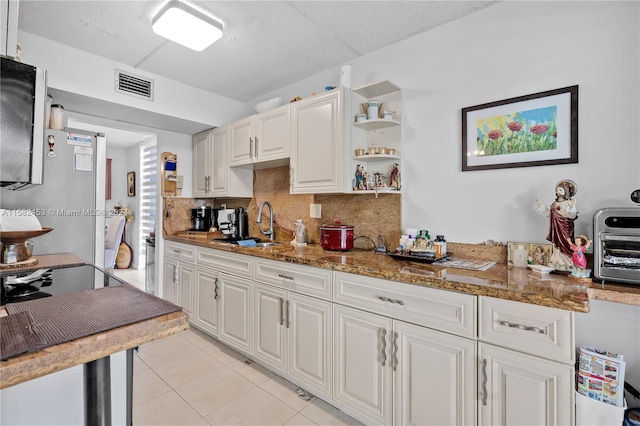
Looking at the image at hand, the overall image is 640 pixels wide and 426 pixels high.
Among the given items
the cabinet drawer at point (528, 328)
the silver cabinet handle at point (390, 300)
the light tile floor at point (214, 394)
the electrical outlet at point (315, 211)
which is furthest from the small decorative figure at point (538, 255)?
the electrical outlet at point (315, 211)

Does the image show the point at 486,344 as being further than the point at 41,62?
No

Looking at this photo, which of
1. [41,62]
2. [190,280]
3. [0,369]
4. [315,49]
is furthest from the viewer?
[190,280]

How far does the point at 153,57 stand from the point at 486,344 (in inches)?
118

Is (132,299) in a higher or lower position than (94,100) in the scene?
lower

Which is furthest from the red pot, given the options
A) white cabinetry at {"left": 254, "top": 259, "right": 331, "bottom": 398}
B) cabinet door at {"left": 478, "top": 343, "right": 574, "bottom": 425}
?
cabinet door at {"left": 478, "top": 343, "right": 574, "bottom": 425}

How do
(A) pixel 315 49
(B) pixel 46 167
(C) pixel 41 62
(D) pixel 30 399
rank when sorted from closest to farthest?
1. (D) pixel 30 399
2. (B) pixel 46 167
3. (C) pixel 41 62
4. (A) pixel 315 49

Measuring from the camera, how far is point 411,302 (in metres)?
1.50

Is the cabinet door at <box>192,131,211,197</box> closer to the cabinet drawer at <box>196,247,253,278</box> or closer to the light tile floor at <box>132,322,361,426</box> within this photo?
the cabinet drawer at <box>196,247,253,278</box>

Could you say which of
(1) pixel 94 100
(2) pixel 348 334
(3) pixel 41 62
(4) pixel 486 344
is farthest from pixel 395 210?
(3) pixel 41 62

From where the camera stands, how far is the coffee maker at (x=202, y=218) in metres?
3.59

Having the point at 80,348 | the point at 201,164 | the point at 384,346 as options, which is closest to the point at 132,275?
the point at 201,164

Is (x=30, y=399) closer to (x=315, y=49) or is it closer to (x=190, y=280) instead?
(x=190, y=280)

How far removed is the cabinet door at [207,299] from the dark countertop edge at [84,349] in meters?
1.91

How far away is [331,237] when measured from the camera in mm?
2258
